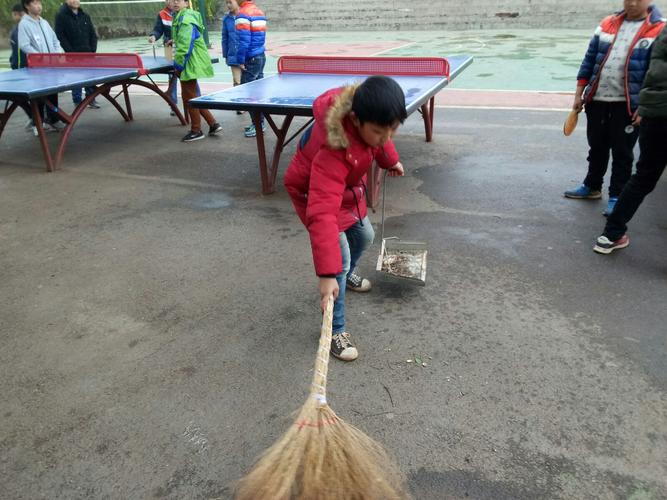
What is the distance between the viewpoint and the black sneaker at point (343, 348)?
2.80m

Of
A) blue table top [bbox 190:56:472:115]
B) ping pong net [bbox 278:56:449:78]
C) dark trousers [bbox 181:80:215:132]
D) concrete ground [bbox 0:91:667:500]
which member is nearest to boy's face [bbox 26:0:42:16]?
dark trousers [bbox 181:80:215:132]

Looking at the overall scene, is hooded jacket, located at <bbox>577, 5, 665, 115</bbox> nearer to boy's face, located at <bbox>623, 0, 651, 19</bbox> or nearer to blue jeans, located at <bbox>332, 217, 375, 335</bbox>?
boy's face, located at <bbox>623, 0, 651, 19</bbox>

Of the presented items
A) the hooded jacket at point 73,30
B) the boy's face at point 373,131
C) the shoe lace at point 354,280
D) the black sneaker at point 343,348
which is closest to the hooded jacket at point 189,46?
the hooded jacket at point 73,30

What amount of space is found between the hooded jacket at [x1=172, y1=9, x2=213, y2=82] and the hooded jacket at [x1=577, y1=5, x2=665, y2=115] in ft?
14.9

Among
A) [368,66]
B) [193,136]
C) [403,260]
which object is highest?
[368,66]

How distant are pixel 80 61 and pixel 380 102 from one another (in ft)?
23.4

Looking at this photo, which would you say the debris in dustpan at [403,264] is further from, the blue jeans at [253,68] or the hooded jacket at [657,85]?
the blue jeans at [253,68]

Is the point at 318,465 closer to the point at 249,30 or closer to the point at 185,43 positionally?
the point at 185,43

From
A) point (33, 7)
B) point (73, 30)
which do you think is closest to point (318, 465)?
point (33, 7)

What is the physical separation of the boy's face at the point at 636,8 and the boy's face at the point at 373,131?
113 inches

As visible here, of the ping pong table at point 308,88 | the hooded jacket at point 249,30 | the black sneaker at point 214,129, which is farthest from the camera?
the black sneaker at point 214,129

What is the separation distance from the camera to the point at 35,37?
7.66m

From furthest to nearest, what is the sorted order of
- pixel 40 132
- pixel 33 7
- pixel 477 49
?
pixel 477 49, pixel 33 7, pixel 40 132

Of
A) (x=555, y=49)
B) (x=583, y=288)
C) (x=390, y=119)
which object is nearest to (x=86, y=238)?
(x=390, y=119)
